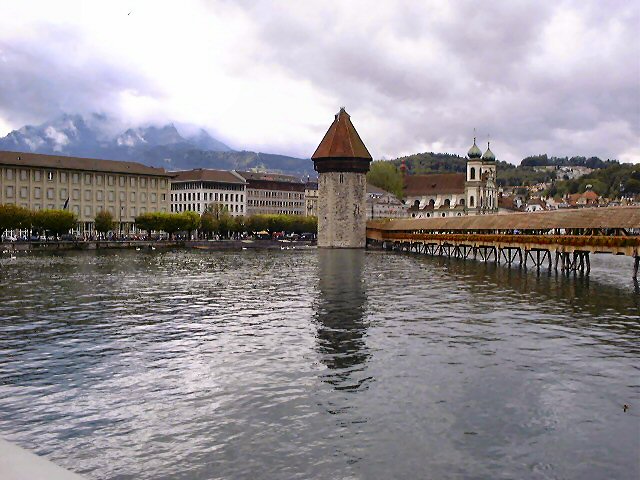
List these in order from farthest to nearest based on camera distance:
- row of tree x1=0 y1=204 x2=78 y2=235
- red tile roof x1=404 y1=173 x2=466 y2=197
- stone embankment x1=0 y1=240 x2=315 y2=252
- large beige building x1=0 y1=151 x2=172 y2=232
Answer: red tile roof x1=404 y1=173 x2=466 y2=197
large beige building x1=0 y1=151 x2=172 y2=232
row of tree x1=0 y1=204 x2=78 y2=235
stone embankment x1=0 y1=240 x2=315 y2=252

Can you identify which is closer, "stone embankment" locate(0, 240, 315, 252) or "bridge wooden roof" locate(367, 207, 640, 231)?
"bridge wooden roof" locate(367, 207, 640, 231)

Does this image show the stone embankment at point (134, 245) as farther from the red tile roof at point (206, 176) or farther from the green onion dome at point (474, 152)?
the green onion dome at point (474, 152)

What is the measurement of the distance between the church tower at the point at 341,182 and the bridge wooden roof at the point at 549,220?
13859mm

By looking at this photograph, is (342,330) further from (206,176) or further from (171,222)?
(206,176)

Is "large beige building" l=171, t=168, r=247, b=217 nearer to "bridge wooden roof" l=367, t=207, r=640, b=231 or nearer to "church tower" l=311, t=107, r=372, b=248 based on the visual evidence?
"church tower" l=311, t=107, r=372, b=248

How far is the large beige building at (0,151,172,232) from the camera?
340 ft

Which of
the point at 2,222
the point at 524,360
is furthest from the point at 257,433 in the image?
the point at 2,222

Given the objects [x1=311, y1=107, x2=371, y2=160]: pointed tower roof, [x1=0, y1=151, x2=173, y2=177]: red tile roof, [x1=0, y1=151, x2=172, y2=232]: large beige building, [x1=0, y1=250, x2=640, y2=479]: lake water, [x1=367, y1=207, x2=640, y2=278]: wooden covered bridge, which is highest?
[x1=311, y1=107, x2=371, y2=160]: pointed tower roof

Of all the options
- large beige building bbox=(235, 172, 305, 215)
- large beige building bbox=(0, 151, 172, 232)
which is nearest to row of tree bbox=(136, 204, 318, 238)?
large beige building bbox=(0, 151, 172, 232)

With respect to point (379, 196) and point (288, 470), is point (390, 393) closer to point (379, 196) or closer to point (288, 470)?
point (288, 470)

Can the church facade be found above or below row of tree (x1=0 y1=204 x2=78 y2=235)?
above

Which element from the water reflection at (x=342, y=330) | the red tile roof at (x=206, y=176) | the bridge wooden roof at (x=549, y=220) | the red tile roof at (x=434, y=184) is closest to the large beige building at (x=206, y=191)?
the red tile roof at (x=206, y=176)

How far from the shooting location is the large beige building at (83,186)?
103688mm

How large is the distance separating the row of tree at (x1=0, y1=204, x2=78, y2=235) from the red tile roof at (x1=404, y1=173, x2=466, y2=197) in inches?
3830
